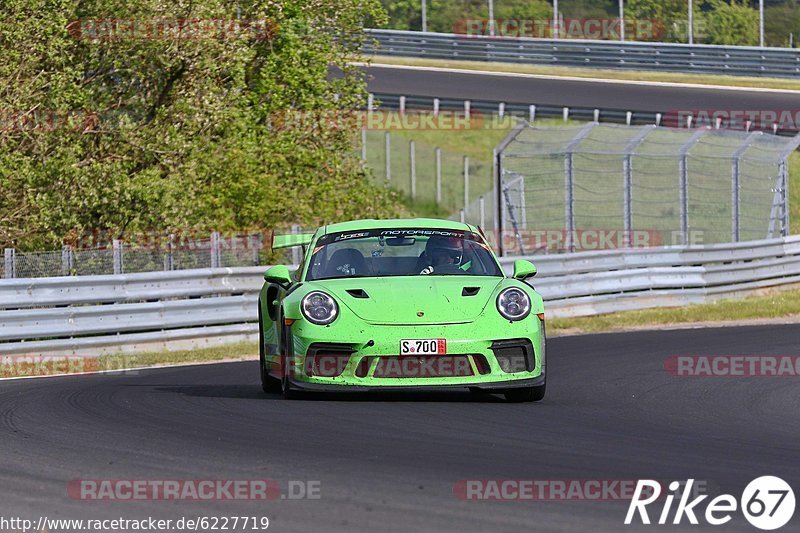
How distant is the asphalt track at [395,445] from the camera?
5543 mm

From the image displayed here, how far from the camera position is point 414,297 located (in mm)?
9328

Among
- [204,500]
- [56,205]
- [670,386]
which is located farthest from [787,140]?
[204,500]

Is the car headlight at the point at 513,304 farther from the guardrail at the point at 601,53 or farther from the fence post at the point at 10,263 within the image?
the guardrail at the point at 601,53

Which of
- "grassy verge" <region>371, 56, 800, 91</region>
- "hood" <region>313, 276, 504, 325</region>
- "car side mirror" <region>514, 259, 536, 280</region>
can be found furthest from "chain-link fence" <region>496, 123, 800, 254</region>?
"hood" <region>313, 276, 504, 325</region>

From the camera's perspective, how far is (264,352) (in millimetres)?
10664

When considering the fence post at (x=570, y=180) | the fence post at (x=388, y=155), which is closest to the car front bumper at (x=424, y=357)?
the fence post at (x=570, y=180)

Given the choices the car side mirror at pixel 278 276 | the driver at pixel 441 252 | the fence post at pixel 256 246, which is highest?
the driver at pixel 441 252

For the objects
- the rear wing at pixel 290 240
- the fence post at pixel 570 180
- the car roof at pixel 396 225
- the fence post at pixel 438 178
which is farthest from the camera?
the fence post at pixel 438 178

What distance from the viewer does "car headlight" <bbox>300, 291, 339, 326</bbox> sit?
9250mm

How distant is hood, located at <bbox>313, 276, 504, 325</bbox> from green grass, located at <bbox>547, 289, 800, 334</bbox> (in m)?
9.57

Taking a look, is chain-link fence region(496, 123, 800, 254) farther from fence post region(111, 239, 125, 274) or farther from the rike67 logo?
the rike67 logo

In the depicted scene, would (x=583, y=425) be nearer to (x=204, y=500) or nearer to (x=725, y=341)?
(x=204, y=500)

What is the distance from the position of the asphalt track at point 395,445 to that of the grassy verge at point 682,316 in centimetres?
816

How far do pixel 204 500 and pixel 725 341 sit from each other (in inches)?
422
